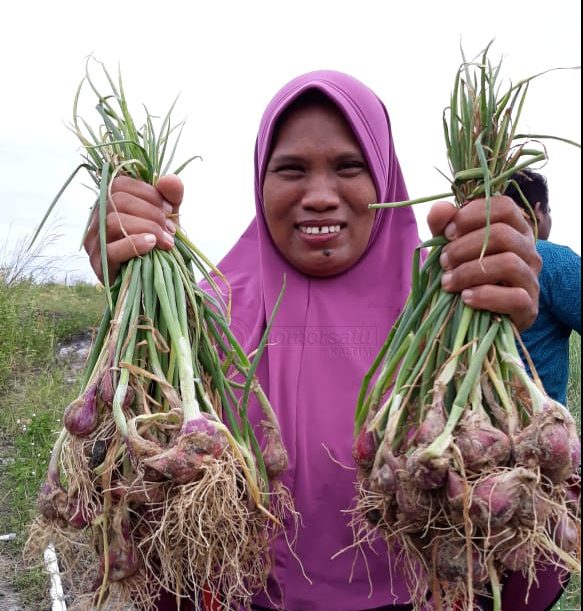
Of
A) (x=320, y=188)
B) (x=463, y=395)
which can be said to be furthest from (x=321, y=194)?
(x=463, y=395)

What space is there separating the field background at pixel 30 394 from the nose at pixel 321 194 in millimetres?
988

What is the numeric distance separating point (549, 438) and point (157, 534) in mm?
612

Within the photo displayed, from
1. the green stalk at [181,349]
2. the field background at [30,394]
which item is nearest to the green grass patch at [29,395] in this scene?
the field background at [30,394]

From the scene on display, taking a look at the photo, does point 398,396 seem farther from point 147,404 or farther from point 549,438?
point 147,404

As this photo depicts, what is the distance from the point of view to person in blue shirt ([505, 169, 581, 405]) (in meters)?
1.94

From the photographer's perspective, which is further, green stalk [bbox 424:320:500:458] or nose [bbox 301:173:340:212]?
nose [bbox 301:173:340:212]

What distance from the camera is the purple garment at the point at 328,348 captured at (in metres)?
1.45

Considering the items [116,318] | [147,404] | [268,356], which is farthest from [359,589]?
[116,318]

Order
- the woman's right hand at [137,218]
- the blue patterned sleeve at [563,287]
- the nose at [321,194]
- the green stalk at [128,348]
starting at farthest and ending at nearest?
the blue patterned sleeve at [563,287] < the nose at [321,194] < the woman's right hand at [137,218] < the green stalk at [128,348]

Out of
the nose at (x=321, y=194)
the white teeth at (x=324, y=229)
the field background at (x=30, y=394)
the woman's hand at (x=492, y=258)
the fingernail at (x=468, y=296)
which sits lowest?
the field background at (x=30, y=394)

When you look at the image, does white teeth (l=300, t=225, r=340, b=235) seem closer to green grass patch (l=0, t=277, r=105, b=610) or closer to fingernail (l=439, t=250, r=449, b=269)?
fingernail (l=439, t=250, r=449, b=269)

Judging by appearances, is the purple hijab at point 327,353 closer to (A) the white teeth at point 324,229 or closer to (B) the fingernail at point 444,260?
(A) the white teeth at point 324,229

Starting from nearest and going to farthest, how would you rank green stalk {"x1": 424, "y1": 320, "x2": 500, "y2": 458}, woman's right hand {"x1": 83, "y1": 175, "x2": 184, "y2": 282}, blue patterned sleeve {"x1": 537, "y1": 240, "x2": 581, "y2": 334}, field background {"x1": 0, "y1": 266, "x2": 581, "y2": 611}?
green stalk {"x1": 424, "y1": 320, "x2": 500, "y2": 458} → woman's right hand {"x1": 83, "y1": 175, "x2": 184, "y2": 282} → blue patterned sleeve {"x1": 537, "y1": 240, "x2": 581, "y2": 334} → field background {"x1": 0, "y1": 266, "x2": 581, "y2": 611}

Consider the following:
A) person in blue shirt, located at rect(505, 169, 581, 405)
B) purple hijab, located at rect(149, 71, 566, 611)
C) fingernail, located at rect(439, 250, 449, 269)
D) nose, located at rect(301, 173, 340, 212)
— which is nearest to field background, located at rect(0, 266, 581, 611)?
purple hijab, located at rect(149, 71, 566, 611)
